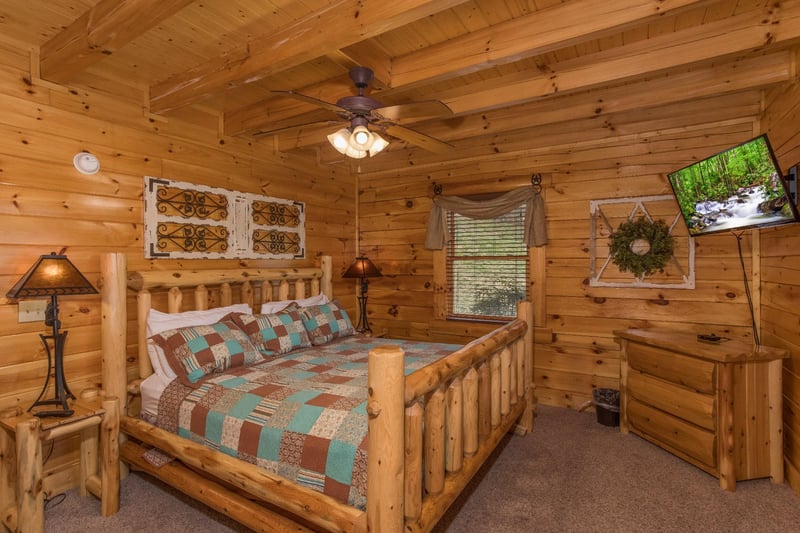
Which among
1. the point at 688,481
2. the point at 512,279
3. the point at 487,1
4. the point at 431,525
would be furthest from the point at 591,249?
the point at 431,525

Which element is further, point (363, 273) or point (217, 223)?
point (363, 273)

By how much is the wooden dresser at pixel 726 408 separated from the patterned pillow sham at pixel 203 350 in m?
2.75

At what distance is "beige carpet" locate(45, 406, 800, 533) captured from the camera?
6.70ft

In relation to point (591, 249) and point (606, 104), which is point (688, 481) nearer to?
point (591, 249)

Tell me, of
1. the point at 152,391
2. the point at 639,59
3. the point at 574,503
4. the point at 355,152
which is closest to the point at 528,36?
the point at 639,59

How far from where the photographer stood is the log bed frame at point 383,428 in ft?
4.58

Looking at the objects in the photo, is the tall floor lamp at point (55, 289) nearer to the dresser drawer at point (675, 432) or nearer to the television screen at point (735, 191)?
the dresser drawer at point (675, 432)

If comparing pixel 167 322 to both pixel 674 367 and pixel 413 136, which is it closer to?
pixel 413 136

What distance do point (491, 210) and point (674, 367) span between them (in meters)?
1.95

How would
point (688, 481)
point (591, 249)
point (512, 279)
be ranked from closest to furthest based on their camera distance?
point (688, 481)
point (591, 249)
point (512, 279)

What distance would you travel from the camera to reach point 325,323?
3.34 metres

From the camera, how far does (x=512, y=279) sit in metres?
3.96

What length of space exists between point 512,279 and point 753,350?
6.14 ft

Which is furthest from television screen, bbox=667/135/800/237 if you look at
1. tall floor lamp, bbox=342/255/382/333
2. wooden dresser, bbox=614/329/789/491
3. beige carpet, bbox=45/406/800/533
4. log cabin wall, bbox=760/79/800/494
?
tall floor lamp, bbox=342/255/382/333
